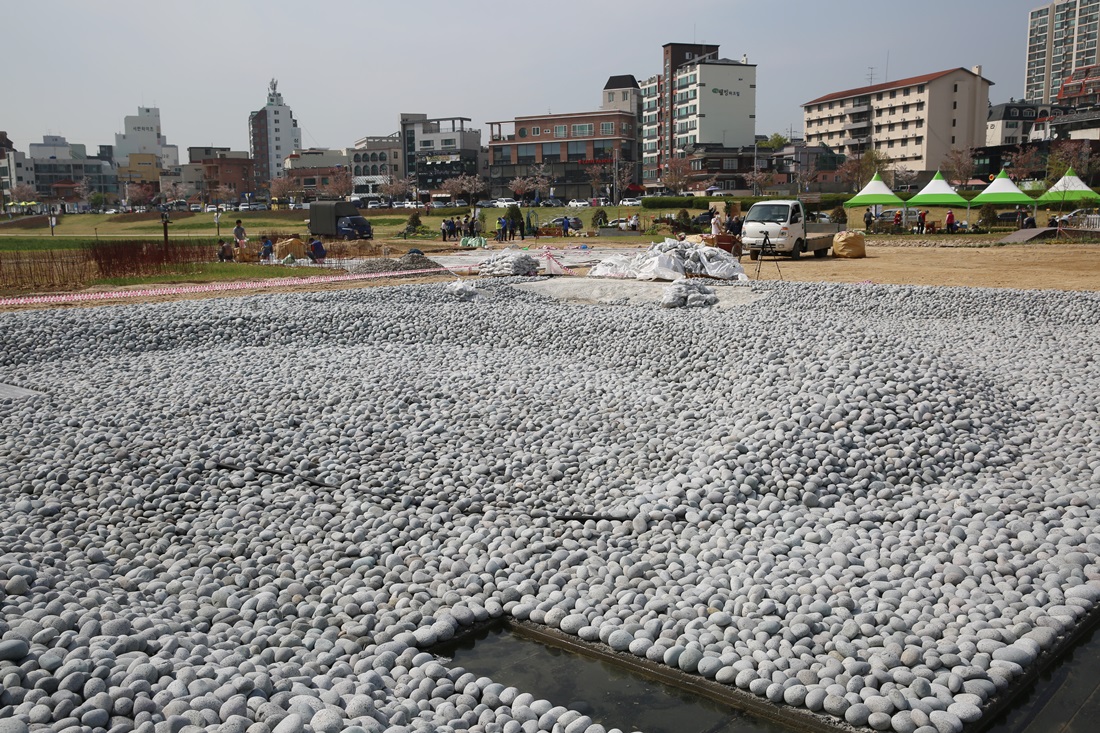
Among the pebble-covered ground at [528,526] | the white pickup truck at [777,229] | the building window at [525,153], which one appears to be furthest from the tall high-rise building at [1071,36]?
the pebble-covered ground at [528,526]

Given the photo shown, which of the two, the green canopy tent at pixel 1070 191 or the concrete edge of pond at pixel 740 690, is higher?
the green canopy tent at pixel 1070 191

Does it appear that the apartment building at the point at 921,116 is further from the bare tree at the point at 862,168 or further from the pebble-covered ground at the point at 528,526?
the pebble-covered ground at the point at 528,526

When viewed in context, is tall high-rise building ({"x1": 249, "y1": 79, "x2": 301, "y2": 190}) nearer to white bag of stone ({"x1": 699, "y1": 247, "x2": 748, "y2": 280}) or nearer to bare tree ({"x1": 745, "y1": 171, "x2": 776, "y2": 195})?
bare tree ({"x1": 745, "y1": 171, "x2": 776, "y2": 195})

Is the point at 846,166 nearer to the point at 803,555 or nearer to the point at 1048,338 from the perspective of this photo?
the point at 1048,338

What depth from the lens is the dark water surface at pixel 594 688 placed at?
394 cm

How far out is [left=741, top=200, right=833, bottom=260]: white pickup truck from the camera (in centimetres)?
2752

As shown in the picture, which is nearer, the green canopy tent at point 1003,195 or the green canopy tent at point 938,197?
the green canopy tent at point 938,197

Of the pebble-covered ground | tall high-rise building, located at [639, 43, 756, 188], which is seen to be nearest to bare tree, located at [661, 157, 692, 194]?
tall high-rise building, located at [639, 43, 756, 188]

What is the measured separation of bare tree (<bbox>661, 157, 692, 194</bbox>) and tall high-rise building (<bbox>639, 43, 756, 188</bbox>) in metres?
4.11

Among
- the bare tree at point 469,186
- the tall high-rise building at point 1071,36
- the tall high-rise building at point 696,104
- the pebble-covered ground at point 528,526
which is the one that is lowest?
the pebble-covered ground at point 528,526

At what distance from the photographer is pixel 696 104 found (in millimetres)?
109125

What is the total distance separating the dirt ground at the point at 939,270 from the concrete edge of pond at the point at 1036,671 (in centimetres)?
1677

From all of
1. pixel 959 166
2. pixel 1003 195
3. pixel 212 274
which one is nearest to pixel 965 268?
pixel 1003 195

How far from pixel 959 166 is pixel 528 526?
90184 mm
